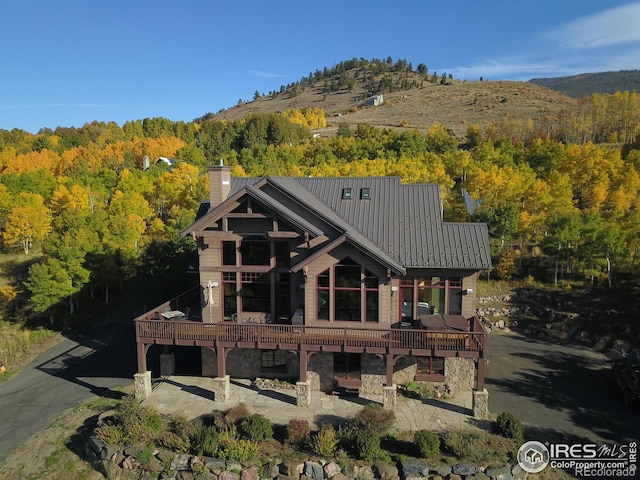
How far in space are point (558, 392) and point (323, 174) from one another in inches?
1312

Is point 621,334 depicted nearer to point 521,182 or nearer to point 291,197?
point 521,182

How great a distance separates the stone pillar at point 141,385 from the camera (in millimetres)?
18625

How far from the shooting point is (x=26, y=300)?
35.3 m

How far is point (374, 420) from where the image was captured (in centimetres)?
1563

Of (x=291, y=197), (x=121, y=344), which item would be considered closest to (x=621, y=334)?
(x=291, y=197)

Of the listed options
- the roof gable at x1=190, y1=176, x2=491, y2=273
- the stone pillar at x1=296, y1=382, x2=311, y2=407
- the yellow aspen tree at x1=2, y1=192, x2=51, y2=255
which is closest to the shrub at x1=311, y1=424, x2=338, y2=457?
the stone pillar at x1=296, y1=382, x2=311, y2=407

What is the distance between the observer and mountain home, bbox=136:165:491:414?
17.8 m

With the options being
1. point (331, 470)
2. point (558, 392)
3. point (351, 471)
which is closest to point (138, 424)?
point (331, 470)

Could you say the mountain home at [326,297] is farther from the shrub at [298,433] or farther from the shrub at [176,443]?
the shrub at [176,443]

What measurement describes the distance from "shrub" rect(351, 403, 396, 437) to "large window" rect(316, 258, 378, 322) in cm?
403

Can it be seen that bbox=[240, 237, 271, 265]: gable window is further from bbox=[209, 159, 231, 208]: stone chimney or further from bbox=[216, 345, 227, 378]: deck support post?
bbox=[216, 345, 227, 378]: deck support post

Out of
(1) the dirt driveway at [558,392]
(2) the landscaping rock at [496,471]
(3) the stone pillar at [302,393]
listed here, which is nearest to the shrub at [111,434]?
(3) the stone pillar at [302,393]

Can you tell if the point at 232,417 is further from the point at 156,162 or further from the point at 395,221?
the point at 156,162

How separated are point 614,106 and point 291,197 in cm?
9376
